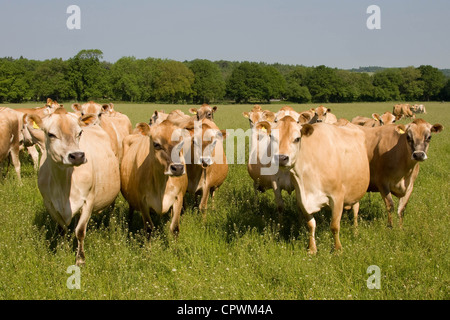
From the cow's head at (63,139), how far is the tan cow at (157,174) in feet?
3.70

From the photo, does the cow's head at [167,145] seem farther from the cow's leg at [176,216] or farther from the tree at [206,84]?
the tree at [206,84]

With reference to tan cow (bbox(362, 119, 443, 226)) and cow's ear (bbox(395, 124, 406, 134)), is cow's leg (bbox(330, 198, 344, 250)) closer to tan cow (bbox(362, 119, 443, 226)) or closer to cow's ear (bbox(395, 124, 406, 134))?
tan cow (bbox(362, 119, 443, 226))

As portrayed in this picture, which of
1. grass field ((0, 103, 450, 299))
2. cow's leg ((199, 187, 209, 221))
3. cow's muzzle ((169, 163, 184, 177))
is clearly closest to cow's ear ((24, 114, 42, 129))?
grass field ((0, 103, 450, 299))

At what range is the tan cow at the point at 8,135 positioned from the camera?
32.0ft

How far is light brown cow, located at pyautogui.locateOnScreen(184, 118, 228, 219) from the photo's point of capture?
734 cm

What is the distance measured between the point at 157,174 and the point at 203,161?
2.87ft

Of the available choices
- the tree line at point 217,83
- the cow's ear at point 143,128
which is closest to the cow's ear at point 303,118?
the cow's ear at point 143,128

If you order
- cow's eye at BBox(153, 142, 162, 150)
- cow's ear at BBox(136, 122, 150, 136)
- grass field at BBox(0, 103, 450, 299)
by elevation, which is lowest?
grass field at BBox(0, 103, 450, 299)

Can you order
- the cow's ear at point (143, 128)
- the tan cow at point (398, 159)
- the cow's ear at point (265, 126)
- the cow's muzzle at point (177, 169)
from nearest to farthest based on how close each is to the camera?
the cow's muzzle at point (177, 169), the cow's ear at point (265, 126), the cow's ear at point (143, 128), the tan cow at point (398, 159)

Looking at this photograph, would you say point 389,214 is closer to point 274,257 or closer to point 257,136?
point 274,257

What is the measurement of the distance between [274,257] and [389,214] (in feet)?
8.64

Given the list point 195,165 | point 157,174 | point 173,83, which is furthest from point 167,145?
point 173,83

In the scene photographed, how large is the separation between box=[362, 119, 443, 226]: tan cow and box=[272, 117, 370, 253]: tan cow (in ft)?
4.37

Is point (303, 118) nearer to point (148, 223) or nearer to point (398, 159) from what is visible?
point (398, 159)
